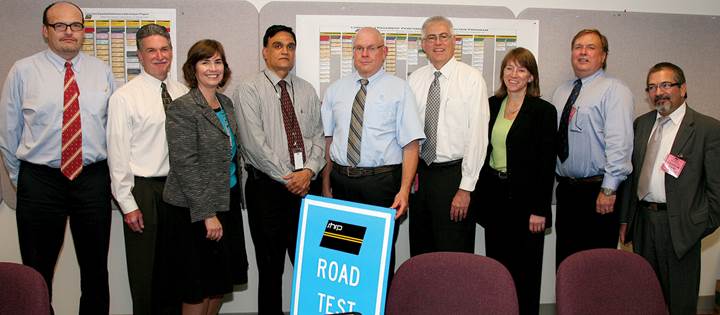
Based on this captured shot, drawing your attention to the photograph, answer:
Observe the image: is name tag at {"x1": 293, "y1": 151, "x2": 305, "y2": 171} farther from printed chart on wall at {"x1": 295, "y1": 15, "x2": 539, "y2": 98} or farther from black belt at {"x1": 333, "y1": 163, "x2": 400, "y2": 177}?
printed chart on wall at {"x1": 295, "y1": 15, "x2": 539, "y2": 98}

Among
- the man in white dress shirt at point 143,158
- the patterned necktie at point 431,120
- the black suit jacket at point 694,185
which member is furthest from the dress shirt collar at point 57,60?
the black suit jacket at point 694,185

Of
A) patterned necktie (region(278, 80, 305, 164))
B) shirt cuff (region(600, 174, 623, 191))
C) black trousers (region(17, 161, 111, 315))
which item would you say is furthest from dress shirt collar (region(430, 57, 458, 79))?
black trousers (region(17, 161, 111, 315))

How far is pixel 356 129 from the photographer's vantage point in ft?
9.45

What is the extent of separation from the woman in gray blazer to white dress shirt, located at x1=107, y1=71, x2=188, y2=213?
0.49 ft

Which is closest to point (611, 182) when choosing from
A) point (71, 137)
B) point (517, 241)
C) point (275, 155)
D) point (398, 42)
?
point (517, 241)

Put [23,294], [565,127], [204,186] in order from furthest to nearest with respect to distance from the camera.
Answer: [565,127] → [204,186] → [23,294]

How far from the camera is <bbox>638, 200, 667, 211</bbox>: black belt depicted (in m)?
2.83

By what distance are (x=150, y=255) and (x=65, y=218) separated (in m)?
0.51

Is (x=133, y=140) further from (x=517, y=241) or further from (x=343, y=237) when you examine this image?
(x=517, y=241)

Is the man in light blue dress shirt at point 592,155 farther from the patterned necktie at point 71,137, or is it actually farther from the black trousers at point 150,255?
the patterned necktie at point 71,137

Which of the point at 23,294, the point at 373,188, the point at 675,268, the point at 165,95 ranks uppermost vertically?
the point at 165,95

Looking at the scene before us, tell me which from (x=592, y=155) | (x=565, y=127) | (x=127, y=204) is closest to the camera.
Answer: (x=127, y=204)

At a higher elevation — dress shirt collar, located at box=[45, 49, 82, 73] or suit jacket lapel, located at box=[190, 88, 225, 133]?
dress shirt collar, located at box=[45, 49, 82, 73]

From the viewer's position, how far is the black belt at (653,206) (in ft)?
9.29
